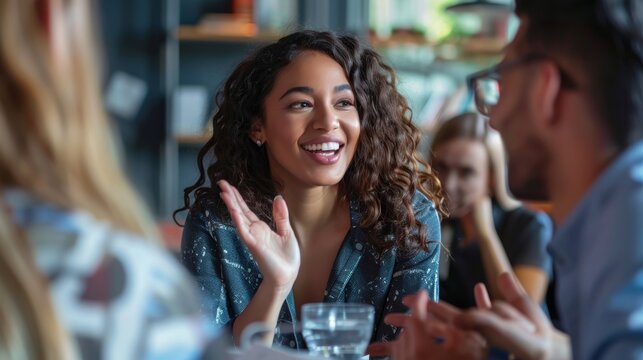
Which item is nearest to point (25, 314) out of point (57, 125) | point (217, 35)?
point (57, 125)

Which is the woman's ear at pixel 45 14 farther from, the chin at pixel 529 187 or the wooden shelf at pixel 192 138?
the wooden shelf at pixel 192 138

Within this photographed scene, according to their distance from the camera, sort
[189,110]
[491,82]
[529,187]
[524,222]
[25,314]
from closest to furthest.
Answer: [25,314]
[529,187]
[491,82]
[524,222]
[189,110]

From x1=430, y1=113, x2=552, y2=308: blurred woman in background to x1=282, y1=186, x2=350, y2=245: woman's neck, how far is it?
0.91 meters

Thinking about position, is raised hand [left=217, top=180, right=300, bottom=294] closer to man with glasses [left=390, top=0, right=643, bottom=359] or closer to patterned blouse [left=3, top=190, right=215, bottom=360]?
man with glasses [left=390, top=0, right=643, bottom=359]

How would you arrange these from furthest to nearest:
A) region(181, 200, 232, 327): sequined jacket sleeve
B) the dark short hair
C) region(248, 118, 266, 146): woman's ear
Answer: region(248, 118, 266, 146): woman's ear < region(181, 200, 232, 327): sequined jacket sleeve < the dark short hair

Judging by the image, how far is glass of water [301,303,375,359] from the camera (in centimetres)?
157

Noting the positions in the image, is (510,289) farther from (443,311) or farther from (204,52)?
(204,52)

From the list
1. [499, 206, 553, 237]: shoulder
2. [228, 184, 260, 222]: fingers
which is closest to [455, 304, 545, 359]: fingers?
[228, 184, 260, 222]: fingers

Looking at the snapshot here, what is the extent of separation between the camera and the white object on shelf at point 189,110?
5.93 m

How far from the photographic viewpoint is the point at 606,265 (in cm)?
118

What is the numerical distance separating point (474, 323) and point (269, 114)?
1.20m

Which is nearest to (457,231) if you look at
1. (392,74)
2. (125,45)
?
(392,74)

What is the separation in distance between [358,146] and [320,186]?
0.45 ft

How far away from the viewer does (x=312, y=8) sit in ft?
19.5
